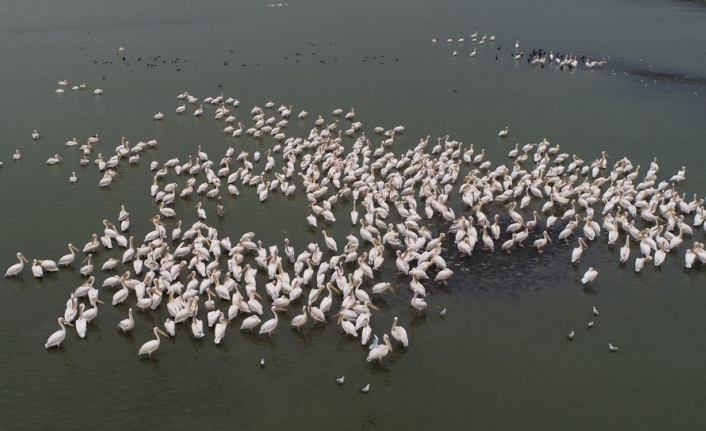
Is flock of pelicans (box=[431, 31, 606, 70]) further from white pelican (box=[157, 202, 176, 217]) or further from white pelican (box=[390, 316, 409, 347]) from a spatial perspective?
white pelican (box=[390, 316, 409, 347])

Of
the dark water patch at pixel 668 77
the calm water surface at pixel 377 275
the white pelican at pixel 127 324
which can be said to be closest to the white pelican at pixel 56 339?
the calm water surface at pixel 377 275

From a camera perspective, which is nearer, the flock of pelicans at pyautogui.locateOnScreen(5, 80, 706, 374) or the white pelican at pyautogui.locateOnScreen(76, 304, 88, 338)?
the white pelican at pyautogui.locateOnScreen(76, 304, 88, 338)

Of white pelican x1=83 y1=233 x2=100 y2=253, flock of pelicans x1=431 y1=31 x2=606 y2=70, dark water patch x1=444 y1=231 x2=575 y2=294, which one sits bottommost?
dark water patch x1=444 y1=231 x2=575 y2=294

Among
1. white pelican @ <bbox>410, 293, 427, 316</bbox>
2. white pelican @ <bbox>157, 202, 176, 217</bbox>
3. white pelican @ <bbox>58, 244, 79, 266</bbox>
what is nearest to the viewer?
white pelican @ <bbox>410, 293, 427, 316</bbox>

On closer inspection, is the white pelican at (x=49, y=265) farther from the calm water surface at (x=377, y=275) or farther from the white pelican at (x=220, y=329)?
the white pelican at (x=220, y=329)

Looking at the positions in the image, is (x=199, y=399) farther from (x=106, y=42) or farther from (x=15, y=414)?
(x=106, y=42)

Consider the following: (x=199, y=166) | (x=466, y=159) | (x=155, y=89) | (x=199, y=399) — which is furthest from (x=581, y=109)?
(x=199, y=399)

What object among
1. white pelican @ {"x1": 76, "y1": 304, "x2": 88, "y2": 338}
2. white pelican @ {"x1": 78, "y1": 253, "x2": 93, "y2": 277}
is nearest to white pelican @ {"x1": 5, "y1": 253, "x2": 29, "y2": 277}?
white pelican @ {"x1": 78, "y1": 253, "x2": 93, "y2": 277}
